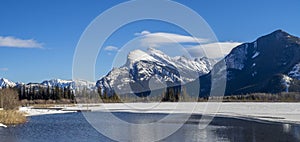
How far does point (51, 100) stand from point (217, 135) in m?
96.8

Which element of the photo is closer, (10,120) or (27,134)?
(27,134)

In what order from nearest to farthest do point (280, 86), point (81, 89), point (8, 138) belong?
point (8, 138) → point (81, 89) → point (280, 86)

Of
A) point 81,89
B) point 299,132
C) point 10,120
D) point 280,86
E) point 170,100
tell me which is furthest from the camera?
point 280,86

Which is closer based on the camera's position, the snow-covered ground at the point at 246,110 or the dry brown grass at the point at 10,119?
the dry brown grass at the point at 10,119

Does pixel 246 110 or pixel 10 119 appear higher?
pixel 10 119

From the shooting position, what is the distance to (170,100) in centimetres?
11344

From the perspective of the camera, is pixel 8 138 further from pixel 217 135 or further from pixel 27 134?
pixel 217 135

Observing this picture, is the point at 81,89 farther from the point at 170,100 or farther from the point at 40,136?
the point at 40,136

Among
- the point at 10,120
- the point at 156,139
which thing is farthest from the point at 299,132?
the point at 10,120

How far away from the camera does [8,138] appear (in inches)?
1040

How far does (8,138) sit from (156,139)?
920cm

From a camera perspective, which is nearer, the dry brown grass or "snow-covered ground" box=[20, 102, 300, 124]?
the dry brown grass

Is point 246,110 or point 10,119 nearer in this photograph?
point 10,119

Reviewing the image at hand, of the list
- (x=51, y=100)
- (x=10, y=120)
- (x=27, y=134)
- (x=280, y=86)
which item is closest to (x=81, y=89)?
(x=51, y=100)
